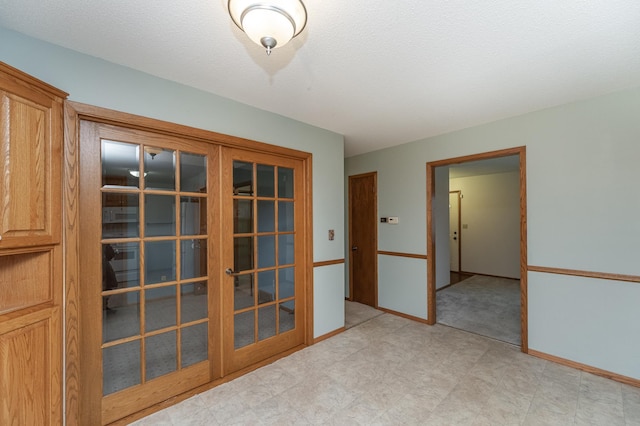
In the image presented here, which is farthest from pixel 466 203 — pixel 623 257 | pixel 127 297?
pixel 127 297

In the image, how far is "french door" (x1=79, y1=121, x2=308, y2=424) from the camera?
179 cm

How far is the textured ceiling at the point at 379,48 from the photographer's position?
1356mm

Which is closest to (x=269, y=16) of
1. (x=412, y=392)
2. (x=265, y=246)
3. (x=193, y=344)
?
(x=265, y=246)

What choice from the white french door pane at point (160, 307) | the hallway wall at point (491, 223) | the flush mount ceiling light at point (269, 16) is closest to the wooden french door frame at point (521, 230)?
the flush mount ceiling light at point (269, 16)

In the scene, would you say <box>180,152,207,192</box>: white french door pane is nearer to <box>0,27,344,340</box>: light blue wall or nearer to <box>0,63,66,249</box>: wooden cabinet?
<box>0,27,344,340</box>: light blue wall

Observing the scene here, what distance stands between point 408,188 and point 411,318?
1831 millimetres

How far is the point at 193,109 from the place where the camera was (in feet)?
7.09

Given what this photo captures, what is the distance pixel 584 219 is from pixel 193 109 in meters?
3.64

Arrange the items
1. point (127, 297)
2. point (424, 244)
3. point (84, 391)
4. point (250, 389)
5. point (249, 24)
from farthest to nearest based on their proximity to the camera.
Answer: point (424, 244) < point (250, 389) < point (127, 297) < point (84, 391) < point (249, 24)

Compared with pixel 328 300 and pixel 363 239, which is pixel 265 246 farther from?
pixel 363 239

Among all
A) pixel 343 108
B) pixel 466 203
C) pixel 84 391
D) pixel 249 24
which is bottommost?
pixel 84 391

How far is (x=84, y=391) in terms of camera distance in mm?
1724

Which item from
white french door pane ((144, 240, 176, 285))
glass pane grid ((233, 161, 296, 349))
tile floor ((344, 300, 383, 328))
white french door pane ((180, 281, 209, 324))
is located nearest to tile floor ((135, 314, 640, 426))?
glass pane grid ((233, 161, 296, 349))

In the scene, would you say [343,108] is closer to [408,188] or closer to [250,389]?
[408,188]
